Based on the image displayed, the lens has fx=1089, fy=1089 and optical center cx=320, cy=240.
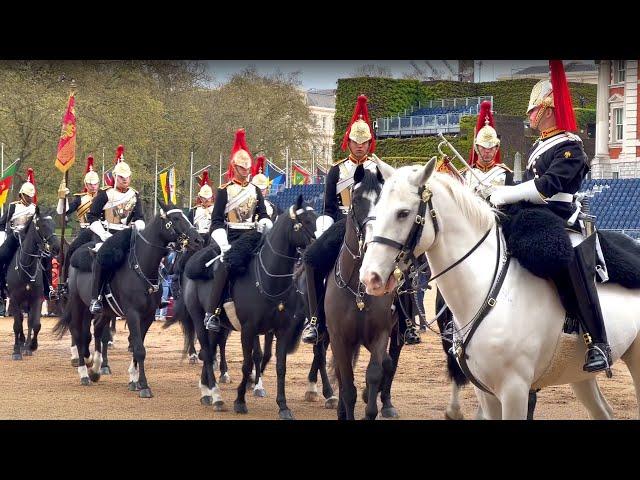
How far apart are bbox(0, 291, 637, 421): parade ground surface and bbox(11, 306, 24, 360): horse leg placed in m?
0.14

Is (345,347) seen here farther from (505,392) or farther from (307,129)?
(307,129)

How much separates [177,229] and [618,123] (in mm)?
24583

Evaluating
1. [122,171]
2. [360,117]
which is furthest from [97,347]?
[360,117]

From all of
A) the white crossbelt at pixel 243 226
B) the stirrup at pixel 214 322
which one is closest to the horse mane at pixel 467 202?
the stirrup at pixel 214 322

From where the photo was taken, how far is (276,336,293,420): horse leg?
10.2 metres

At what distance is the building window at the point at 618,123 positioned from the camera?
111ft

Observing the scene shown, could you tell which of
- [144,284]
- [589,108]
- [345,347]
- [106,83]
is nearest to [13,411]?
[144,284]

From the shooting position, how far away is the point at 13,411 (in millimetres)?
10906

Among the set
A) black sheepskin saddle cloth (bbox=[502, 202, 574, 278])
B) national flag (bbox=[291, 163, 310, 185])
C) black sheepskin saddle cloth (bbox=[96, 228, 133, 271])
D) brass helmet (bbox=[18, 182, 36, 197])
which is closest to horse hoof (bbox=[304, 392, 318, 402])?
black sheepskin saddle cloth (bbox=[96, 228, 133, 271])

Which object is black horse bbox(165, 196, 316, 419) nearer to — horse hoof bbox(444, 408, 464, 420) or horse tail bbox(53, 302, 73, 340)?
horse hoof bbox(444, 408, 464, 420)

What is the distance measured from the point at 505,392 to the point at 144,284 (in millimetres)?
7132

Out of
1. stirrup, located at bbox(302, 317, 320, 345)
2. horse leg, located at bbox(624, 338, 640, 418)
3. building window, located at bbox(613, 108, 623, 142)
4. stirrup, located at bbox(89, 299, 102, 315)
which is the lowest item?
stirrup, located at bbox(89, 299, 102, 315)

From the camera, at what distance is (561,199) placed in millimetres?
6613

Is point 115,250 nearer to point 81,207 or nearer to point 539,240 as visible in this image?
point 81,207
